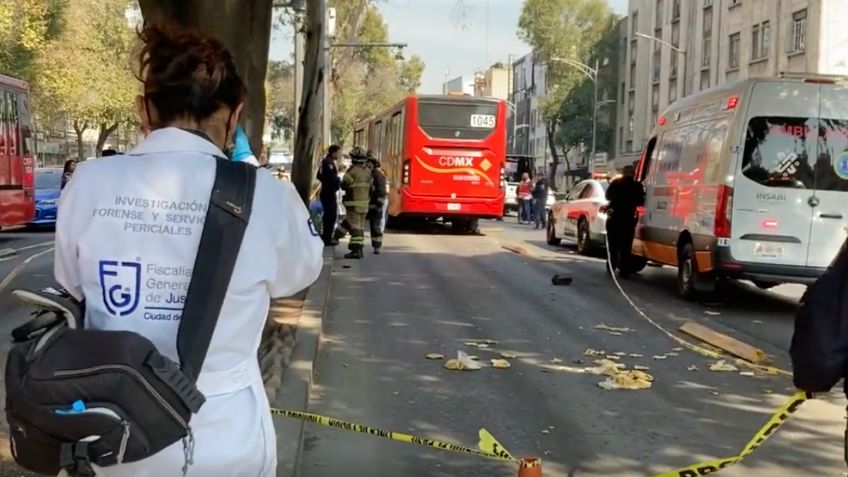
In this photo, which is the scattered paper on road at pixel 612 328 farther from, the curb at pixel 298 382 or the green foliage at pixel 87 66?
the green foliage at pixel 87 66

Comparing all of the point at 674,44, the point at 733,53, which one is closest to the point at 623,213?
the point at 733,53

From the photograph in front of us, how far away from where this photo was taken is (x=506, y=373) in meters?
7.54

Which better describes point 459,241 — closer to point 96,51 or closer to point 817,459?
point 817,459

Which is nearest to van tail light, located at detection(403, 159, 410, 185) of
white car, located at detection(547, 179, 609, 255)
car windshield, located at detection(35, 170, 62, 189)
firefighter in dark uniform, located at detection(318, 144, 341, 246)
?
white car, located at detection(547, 179, 609, 255)

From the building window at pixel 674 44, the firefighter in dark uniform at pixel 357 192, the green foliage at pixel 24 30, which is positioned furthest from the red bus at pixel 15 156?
the building window at pixel 674 44

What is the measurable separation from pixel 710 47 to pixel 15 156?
32.6 metres

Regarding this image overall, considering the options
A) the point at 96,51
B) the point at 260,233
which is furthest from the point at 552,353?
the point at 96,51

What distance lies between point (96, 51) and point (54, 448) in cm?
4314

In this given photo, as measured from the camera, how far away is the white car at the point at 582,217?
17.6 meters

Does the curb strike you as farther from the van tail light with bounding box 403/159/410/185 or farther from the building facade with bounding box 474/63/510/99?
the building facade with bounding box 474/63/510/99

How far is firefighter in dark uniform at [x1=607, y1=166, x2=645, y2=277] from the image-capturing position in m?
13.9

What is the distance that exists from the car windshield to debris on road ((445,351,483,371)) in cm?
1867

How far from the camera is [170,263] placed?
83.4 inches

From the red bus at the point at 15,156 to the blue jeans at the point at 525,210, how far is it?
15713 mm
